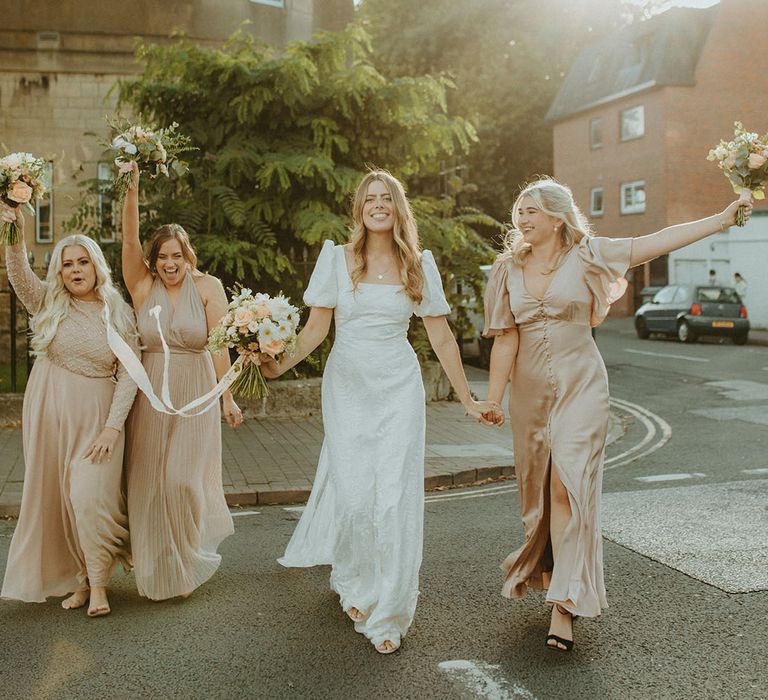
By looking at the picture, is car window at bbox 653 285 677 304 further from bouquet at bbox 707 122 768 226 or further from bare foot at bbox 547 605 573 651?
bare foot at bbox 547 605 573 651

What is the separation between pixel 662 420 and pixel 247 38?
292 inches

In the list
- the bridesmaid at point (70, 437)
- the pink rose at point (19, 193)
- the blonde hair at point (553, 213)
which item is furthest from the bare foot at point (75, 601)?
the blonde hair at point (553, 213)

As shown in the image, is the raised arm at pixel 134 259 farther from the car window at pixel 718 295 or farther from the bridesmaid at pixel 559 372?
the car window at pixel 718 295

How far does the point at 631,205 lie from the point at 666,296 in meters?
14.1

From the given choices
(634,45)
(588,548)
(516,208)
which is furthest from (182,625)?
(634,45)

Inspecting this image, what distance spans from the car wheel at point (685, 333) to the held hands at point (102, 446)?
77.0 ft

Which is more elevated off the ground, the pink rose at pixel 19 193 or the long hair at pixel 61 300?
the pink rose at pixel 19 193

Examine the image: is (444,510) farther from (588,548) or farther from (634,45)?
(634,45)

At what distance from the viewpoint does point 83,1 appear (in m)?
18.1

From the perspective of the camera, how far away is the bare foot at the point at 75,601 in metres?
5.18

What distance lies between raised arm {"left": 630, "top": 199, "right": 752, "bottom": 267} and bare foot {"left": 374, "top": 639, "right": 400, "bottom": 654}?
214 centimetres

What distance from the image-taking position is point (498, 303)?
491cm

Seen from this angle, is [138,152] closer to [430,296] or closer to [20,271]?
[20,271]

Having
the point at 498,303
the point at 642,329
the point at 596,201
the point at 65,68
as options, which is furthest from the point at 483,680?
the point at 596,201
